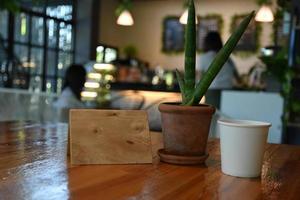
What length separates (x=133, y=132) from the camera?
0.90 meters

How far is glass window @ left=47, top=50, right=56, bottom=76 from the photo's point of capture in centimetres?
674

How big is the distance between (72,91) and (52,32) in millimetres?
3627

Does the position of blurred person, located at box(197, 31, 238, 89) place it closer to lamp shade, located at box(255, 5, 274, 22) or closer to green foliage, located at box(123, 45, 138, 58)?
lamp shade, located at box(255, 5, 274, 22)

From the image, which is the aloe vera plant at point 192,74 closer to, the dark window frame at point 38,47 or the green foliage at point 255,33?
the dark window frame at point 38,47

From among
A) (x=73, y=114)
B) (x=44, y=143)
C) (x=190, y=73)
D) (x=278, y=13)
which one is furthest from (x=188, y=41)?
(x=278, y=13)

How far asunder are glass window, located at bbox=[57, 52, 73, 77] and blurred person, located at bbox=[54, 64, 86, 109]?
3545 mm

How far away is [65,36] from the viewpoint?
726 cm

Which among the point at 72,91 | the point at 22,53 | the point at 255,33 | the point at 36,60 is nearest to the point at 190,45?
the point at 72,91

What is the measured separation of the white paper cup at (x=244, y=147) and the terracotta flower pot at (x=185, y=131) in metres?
0.08

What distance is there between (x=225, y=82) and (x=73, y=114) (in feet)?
10.4

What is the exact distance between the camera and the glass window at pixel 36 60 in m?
6.33

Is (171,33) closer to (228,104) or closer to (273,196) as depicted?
(228,104)

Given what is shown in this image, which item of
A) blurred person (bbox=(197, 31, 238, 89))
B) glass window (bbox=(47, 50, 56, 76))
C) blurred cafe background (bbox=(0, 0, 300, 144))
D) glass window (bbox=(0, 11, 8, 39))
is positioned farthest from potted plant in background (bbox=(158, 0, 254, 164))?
glass window (bbox=(47, 50, 56, 76))

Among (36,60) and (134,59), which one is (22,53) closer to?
(36,60)
